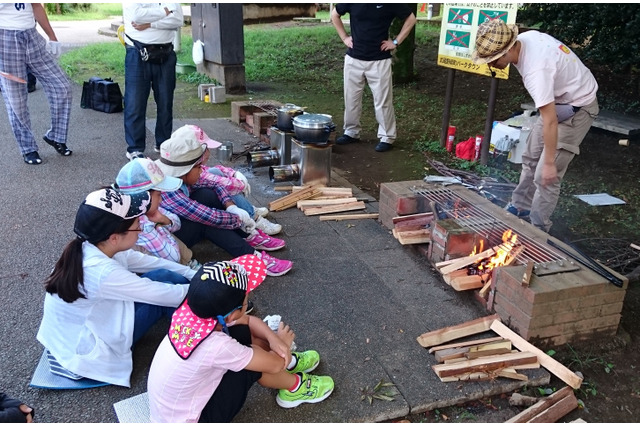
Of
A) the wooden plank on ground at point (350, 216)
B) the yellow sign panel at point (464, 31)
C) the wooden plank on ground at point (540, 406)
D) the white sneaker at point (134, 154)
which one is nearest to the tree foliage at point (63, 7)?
the white sneaker at point (134, 154)

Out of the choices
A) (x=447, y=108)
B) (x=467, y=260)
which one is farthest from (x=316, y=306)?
(x=447, y=108)

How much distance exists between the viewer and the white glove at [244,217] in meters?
4.31

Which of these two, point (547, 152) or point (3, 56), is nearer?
point (547, 152)

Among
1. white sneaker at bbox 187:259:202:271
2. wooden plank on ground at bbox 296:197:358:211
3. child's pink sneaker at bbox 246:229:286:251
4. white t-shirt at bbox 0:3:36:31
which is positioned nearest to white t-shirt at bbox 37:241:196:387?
white sneaker at bbox 187:259:202:271

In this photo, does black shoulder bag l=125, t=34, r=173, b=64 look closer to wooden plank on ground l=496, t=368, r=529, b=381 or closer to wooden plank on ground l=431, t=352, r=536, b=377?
wooden plank on ground l=431, t=352, r=536, b=377

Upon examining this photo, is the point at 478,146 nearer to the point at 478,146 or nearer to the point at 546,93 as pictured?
the point at 478,146

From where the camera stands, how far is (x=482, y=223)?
422 cm

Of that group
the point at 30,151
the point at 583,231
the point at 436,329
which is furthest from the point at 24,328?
the point at 583,231

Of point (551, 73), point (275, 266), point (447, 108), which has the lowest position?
point (275, 266)

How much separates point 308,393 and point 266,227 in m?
2.12

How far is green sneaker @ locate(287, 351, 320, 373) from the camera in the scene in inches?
119

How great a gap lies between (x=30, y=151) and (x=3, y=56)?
1127 millimetres

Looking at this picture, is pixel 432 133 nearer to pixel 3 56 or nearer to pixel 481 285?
pixel 481 285

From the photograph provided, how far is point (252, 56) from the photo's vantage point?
1518 cm
